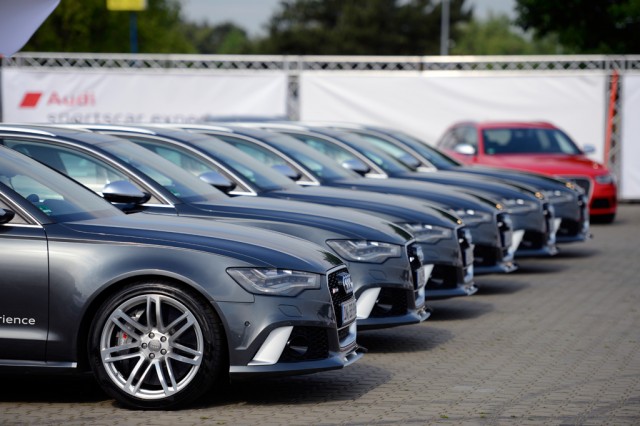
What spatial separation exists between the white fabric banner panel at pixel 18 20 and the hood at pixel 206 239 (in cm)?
158

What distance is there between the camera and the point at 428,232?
10602 millimetres

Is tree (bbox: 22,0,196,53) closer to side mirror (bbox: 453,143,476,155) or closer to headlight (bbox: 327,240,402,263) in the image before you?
side mirror (bbox: 453,143,476,155)

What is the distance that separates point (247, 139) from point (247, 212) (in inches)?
144

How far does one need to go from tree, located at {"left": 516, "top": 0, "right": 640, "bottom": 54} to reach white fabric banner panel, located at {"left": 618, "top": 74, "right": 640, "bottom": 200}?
29.7 feet

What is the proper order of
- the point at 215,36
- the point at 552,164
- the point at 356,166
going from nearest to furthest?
1. the point at 356,166
2. the point at 552,164
3. the point at 215,36

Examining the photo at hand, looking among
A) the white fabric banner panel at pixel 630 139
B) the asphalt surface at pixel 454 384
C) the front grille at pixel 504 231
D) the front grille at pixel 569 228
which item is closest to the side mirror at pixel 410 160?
the front grille at pixel 569 228

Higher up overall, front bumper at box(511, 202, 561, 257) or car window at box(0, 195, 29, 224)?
car window at box(0, 195, 29, 224)

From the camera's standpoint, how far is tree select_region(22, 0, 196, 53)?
48094 mm

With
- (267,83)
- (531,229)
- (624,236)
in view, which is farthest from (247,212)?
(267,83)

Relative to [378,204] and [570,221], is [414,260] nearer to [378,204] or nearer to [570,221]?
[378,204]

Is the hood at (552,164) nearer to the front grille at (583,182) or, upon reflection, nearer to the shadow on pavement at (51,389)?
the front grille at (583,182)

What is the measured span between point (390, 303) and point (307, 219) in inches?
34.4

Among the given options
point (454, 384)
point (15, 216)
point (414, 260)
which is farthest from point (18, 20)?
point (454, 384)

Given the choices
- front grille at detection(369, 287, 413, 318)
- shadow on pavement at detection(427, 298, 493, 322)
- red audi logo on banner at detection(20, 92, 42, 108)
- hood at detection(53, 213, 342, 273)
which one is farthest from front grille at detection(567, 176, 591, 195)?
hood at detection(53, 213, 342, 273)
